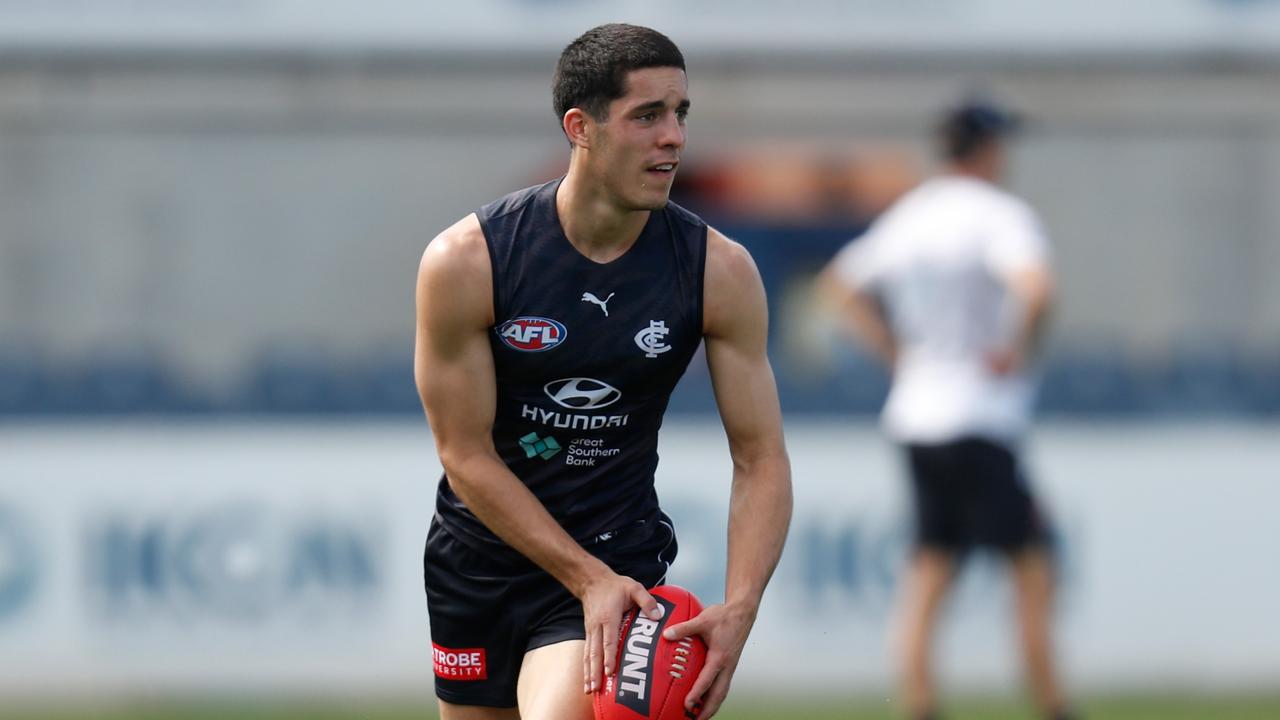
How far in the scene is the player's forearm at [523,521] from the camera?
4.21 metres

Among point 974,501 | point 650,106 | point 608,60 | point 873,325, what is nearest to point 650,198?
point 650,106

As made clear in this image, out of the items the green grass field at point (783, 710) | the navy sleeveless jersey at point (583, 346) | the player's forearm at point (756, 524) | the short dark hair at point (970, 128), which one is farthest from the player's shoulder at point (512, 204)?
the green grass field at point (783, 710)

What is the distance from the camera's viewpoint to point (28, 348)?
12.0 meters

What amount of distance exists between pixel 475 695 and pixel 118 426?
501 centimetres

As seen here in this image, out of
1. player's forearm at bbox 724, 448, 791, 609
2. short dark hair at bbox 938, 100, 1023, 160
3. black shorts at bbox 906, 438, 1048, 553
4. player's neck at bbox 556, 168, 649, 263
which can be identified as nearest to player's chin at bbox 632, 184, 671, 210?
player's neck at bbox 556, 168, 649, 263

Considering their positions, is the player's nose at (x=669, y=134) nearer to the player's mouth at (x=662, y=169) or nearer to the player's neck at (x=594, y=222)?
the player's mouth at (x=662, y=169)

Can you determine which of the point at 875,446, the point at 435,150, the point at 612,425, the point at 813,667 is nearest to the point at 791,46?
the point at 435,150

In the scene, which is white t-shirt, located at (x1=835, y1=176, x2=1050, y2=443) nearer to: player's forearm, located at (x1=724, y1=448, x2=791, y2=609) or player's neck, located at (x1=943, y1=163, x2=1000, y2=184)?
player's neck, located at (x1=943, y1=163, x2=1000, y2=184)

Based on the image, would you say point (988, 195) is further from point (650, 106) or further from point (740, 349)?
point (650, 106)

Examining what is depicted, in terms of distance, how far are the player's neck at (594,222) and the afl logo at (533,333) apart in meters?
0.17

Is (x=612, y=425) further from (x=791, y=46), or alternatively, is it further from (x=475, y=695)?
→ (x=791, y=46)

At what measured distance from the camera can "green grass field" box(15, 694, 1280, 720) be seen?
813 centimetres

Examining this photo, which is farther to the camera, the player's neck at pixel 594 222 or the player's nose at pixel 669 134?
the player's neck at pixel 594 222

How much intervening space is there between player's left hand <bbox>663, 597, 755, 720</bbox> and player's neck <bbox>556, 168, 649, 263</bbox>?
2.49 ft
